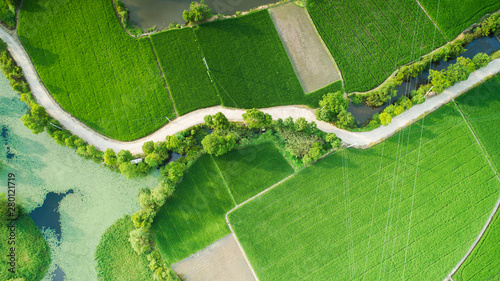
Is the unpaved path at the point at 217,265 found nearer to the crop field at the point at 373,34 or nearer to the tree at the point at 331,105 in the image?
the tree at the point at 331,105

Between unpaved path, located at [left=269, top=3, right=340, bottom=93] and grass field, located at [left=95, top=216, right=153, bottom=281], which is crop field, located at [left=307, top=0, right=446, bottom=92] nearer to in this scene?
unpaved path, located at [left=269, top=3, right=340, bottom=93]

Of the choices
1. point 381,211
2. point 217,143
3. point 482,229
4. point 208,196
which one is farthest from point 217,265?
point 482,229

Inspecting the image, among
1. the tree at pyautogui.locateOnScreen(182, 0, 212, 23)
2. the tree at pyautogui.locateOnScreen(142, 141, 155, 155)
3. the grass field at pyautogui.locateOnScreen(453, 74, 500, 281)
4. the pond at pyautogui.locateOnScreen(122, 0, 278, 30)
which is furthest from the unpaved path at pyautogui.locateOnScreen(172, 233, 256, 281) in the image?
the pond at pyautogui.locateOnScreen(122, 0, 278, 30)

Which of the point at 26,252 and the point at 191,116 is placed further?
the point at 191,116

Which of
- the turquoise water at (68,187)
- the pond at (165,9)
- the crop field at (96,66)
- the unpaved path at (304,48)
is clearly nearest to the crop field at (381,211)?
the unpaved path at (304,48)

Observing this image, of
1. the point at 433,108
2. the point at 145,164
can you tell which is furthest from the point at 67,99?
the point at 433,108

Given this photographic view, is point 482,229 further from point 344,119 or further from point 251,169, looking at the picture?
point 251,169

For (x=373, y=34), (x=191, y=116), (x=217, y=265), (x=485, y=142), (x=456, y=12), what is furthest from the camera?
(x=456, y=12)
